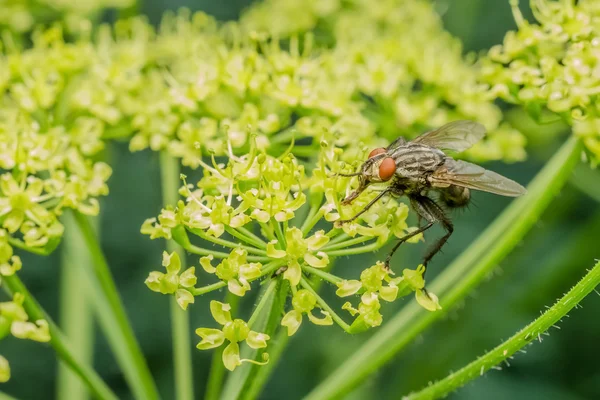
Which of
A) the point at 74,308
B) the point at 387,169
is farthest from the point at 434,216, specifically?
the point at 74,308

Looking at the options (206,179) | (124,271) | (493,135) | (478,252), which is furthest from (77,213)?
(493,135)

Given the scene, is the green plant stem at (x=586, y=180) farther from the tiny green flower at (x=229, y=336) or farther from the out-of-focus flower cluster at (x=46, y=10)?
the out-of-focus flower cluster at (x=46, y=10)

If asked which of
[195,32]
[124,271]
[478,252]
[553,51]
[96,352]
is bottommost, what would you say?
[96,352]

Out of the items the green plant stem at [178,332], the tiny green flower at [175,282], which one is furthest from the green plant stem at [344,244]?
the green plant stem at [178,332]

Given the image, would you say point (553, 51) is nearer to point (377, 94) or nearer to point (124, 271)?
point (377, 94)

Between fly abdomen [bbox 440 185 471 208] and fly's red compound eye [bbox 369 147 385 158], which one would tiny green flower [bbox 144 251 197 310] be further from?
fly abdomen [bbox 440 185 471 208]

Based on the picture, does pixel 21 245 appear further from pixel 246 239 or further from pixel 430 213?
A: pixel 430 213

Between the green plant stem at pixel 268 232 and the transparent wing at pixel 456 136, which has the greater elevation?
the green plant stem at pixel 268 232

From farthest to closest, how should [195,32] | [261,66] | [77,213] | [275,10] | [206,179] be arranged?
[275,10] < [195,32] < [261,66] < [77,213] < [206,179]

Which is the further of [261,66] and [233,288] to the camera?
[261,66]
